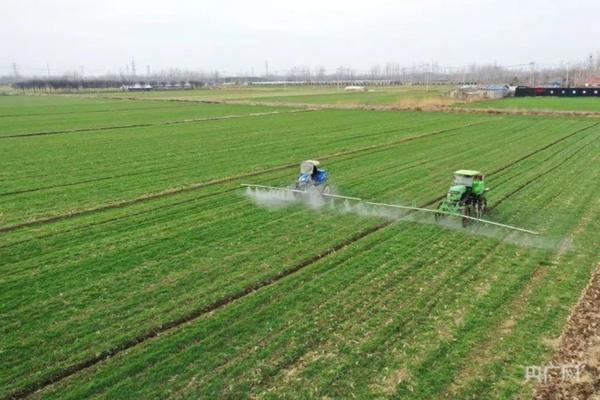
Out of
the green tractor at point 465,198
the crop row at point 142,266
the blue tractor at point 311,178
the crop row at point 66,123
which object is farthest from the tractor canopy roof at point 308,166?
→ the crop row at point 66,123

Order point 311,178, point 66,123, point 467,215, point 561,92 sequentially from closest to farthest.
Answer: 1. point 467,215
2. point 311,178
3. point 66,123
4. point 561,92

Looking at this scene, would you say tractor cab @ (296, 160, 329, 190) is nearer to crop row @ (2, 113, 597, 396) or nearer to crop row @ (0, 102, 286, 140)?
crop row @ (2, 113, 597, 396)

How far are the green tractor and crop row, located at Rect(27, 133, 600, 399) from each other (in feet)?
6.76

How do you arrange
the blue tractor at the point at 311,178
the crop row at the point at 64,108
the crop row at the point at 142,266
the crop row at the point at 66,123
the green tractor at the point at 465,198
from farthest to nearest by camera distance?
the crop row at the point at 64,108 → the crop row at the point at 66,123 → the blue tractor at the point at 311,178 → the green tractor at the point at 465,198 → the crop row at the point at 142,266

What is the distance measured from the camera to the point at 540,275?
11516 mm

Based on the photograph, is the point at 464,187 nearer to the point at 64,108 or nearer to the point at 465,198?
the point at 465,198

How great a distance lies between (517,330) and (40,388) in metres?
8.03

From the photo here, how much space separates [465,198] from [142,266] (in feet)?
31.9

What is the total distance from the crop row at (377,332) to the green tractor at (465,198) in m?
2.06

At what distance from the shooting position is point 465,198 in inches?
611

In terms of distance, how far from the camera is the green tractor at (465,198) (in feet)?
50.1

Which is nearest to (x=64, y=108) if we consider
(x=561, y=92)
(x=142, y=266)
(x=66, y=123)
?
(x=66, y=123)

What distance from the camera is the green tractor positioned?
50.1ft

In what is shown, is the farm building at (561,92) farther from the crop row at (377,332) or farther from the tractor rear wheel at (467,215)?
the crop row at (377,332)
